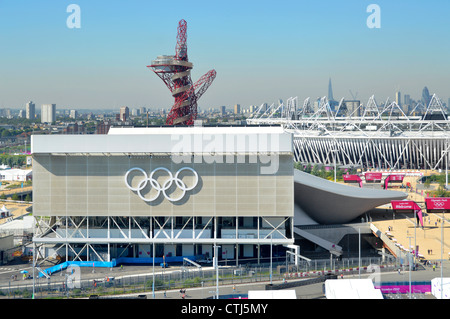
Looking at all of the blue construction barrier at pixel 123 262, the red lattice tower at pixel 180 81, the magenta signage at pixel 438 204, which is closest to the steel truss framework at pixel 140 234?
the blue construction barrier at pixel 123 262

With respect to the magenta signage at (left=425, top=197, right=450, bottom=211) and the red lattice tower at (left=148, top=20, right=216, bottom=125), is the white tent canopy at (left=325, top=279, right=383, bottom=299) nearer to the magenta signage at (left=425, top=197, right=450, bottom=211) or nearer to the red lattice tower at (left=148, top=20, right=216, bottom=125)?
the magenta signage at (left=425, top=197, right=450, bottom=211)

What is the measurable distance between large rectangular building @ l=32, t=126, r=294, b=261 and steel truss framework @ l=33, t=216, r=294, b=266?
0.06 metres

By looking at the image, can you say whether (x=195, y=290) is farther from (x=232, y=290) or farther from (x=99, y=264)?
(x=99, y=264)

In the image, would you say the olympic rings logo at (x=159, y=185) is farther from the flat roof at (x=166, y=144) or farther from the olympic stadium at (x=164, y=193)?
the flat roof at (x=166, y=144)

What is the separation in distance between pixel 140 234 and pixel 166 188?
293 cm

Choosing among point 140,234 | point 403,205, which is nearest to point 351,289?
point 140,234

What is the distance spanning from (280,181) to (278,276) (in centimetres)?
561

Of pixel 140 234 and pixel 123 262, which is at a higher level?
pixel 140 234

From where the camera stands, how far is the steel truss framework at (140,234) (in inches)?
1260

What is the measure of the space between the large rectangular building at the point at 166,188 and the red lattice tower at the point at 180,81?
45669 mm

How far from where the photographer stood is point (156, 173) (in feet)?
106

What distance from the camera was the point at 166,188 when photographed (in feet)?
105

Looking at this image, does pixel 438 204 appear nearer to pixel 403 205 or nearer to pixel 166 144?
pixel 403 205
